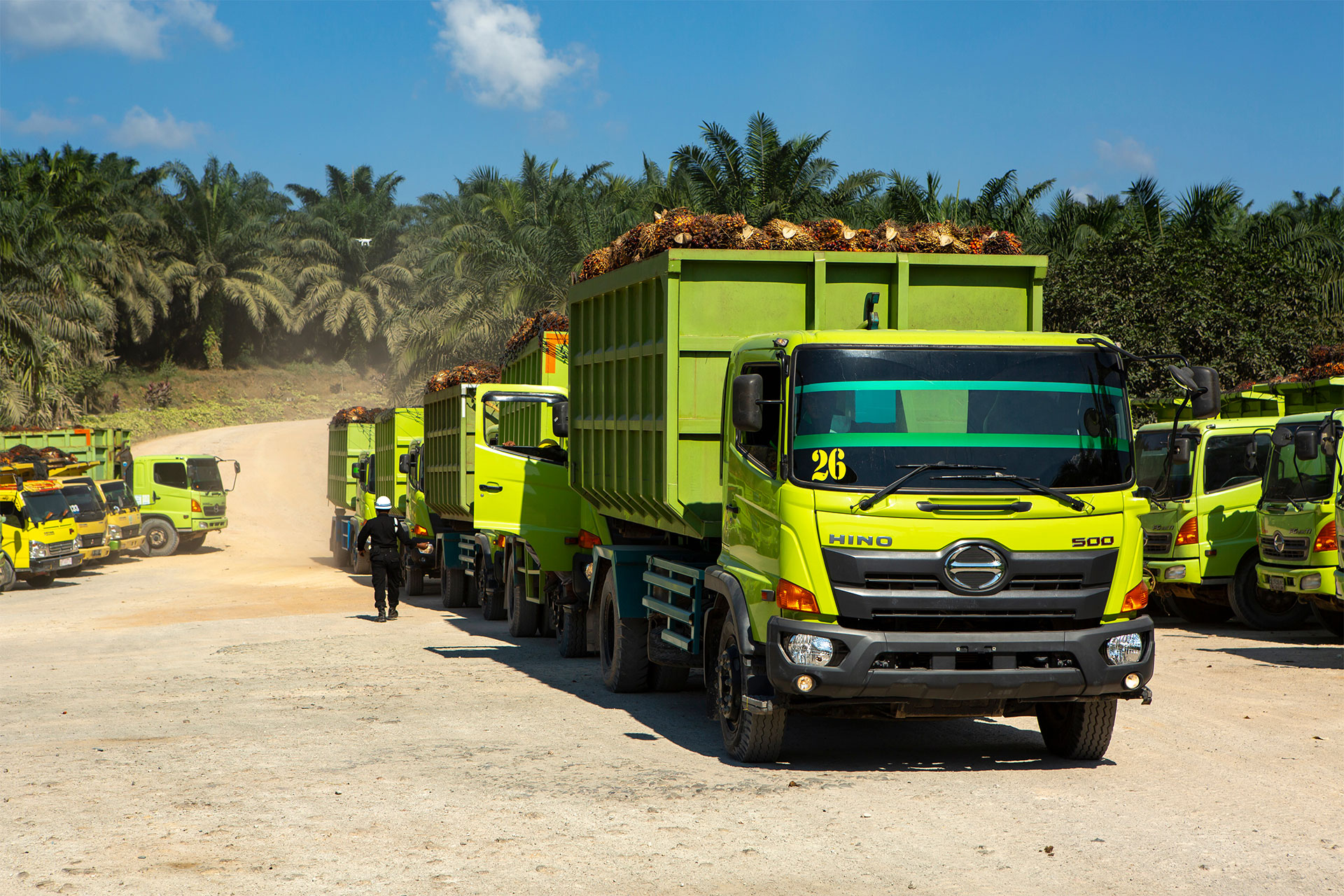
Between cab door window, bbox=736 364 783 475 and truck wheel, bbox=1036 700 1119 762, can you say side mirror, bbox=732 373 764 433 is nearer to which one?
cab door window, bbox=736 364 783 475

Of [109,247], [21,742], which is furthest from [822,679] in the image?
[109,247]

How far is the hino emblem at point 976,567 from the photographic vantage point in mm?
7434

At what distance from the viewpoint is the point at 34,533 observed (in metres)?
25.2

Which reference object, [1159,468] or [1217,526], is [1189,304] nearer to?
[1159,468]

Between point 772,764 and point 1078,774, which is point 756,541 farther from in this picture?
point 1078,774

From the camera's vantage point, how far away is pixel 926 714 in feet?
25.8

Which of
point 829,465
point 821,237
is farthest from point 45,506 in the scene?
point 829,465

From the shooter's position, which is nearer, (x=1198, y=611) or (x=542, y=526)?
(x=542, y=526)

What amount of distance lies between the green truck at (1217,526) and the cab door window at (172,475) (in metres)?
26.3

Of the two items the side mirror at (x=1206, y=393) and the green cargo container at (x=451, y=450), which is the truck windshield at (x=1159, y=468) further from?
the side mirror at (x=1206, y=393)

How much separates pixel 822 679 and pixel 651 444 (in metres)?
2.90

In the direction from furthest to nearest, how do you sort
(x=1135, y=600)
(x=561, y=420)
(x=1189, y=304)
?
(x=1189, y=304), (x=561, y=420), (x=1135, y=600)

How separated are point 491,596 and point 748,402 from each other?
35.7 feet

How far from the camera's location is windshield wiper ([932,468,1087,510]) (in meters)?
7.54
